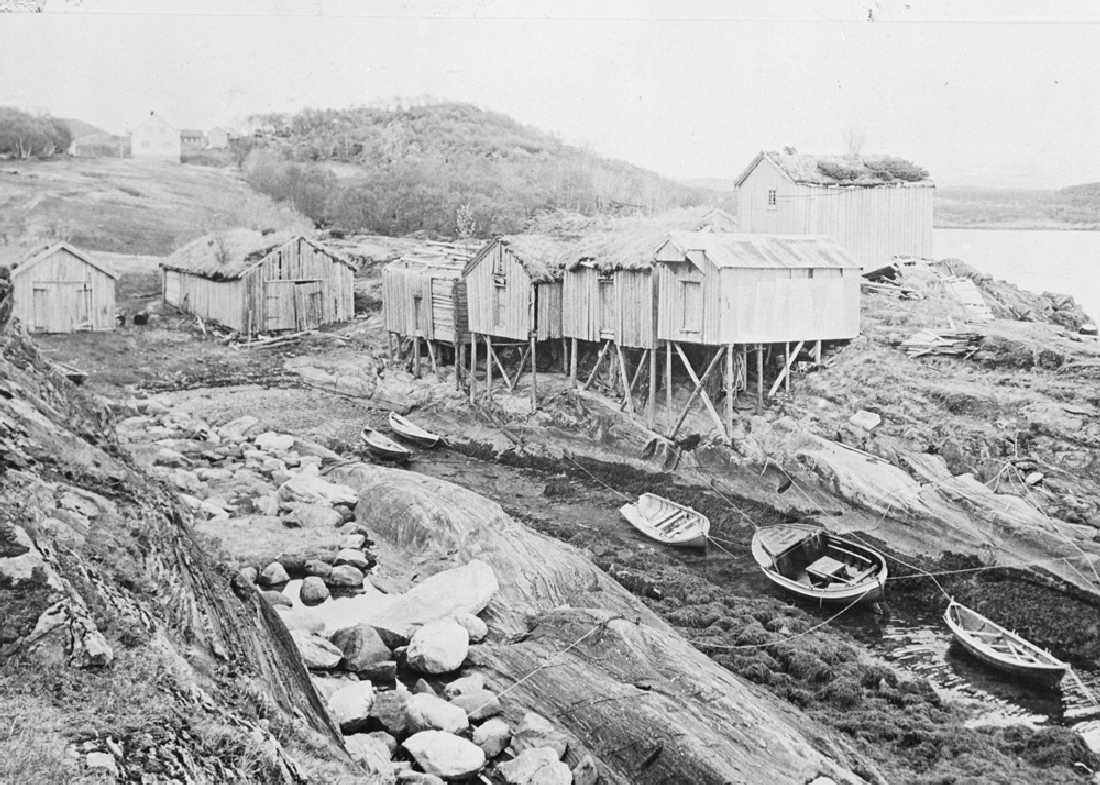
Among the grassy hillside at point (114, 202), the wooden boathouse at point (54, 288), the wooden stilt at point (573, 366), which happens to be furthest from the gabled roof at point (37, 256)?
the wooden stilt at point (573, 366)

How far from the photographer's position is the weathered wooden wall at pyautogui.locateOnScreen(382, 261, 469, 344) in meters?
25.1

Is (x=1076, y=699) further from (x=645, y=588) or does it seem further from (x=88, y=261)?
(x=88, y=261)

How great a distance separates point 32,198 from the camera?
56.7ft

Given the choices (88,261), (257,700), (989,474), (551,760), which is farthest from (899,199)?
(257,700)

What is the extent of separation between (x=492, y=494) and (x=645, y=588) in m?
4.67

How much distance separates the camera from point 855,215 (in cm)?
2327

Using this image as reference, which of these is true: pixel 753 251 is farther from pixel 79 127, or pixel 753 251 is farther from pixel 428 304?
pixel 79 127

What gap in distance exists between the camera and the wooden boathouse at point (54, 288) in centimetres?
1722

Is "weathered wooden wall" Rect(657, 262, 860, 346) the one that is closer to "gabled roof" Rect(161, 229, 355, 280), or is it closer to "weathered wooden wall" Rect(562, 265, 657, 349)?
"weathered wooden wall" Rect(562, 265, 657, 349)

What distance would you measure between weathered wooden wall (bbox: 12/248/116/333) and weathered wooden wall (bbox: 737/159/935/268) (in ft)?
44.5

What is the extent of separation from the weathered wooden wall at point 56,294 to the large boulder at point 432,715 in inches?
461

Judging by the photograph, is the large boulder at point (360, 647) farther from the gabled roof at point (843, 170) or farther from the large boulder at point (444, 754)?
the gabled roof at point (843, 170)

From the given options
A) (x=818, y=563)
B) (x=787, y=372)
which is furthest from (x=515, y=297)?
(x=818, y=563)

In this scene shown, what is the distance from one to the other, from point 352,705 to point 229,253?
16.7 m
